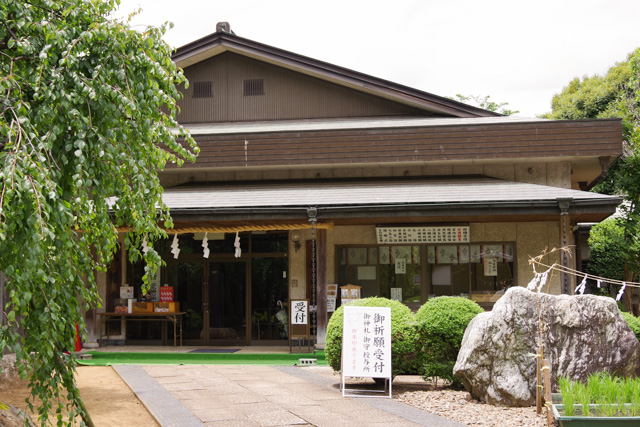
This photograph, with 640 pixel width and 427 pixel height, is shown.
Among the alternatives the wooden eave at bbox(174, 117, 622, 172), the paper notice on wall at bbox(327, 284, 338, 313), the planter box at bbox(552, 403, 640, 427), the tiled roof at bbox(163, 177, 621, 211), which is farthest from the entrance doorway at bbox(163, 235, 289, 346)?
the planter box at bbox(552, 403, 640, 427)

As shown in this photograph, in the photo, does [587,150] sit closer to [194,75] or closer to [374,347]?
[374,347]

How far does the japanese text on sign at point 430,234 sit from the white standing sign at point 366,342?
579cm

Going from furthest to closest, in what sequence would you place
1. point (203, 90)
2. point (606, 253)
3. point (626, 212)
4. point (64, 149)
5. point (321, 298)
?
point (606, 253)
point (203, 90)
point (626, 212)
point (321, 298)
point (64, 149)

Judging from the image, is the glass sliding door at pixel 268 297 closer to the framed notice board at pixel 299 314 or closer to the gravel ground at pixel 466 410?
the framed notice board at pixel 299 314

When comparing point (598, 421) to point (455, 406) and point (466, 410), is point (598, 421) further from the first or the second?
point (455, 406)

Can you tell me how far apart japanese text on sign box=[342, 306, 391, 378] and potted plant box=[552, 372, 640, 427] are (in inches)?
124

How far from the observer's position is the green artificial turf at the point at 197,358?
45.0 ft

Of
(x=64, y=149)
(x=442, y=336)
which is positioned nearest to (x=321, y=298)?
(x=442, y=336)

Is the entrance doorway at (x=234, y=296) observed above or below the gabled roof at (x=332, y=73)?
below

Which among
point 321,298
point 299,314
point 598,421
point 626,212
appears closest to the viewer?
point 598,421

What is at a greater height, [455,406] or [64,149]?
[64,149]

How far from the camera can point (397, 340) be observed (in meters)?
10.2

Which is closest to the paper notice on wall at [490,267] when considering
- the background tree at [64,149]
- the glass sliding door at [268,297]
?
the glass sliding door at [268,297]

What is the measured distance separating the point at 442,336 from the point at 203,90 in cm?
1191
